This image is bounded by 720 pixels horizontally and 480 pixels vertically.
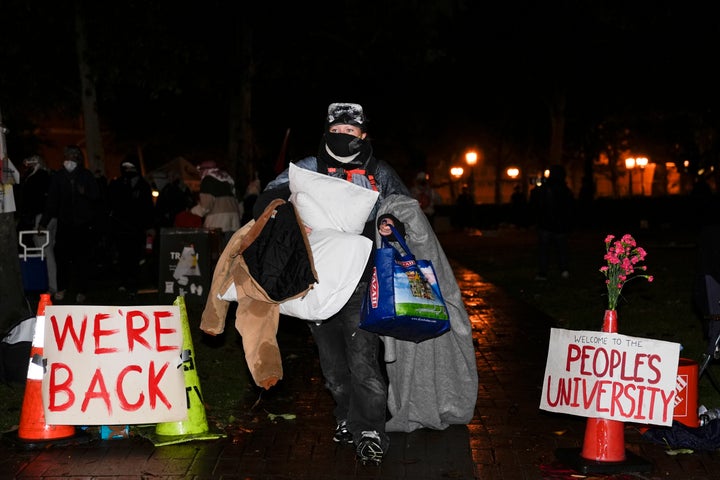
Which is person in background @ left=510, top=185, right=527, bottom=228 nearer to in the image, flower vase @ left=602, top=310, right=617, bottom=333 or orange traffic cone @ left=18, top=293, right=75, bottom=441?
flower vase @ left=602, top=310, right=617, bottom=333

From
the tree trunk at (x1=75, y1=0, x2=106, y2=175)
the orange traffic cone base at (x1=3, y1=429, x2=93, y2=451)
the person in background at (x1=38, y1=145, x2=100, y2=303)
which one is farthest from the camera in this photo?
the tree trunk at (x1=75, y1=0, x2=106, y2=175)

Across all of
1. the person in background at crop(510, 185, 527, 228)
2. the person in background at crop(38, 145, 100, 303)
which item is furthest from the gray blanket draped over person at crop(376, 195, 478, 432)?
the person in background at crop(510, 185, 527, 228)

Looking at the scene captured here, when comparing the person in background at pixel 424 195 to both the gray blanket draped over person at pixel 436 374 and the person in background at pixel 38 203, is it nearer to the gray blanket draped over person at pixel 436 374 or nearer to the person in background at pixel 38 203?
the person in background at pixel 38 203

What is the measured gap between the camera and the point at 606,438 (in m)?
5.31

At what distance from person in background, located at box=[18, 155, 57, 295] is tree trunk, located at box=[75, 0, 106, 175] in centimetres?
662

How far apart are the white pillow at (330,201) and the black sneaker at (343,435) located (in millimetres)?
1181

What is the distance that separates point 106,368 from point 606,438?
109 inches

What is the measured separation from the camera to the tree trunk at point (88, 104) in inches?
792

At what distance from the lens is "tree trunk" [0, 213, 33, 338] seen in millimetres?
7129

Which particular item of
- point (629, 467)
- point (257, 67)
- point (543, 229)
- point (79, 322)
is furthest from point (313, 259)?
point (257, 67)

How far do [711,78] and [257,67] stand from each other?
12914 mm

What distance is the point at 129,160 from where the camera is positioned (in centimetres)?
1445

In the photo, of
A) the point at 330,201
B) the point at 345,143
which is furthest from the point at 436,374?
the point at 345,143

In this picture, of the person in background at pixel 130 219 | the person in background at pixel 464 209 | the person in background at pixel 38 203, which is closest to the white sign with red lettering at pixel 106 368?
the person in background at pixel 38 203
